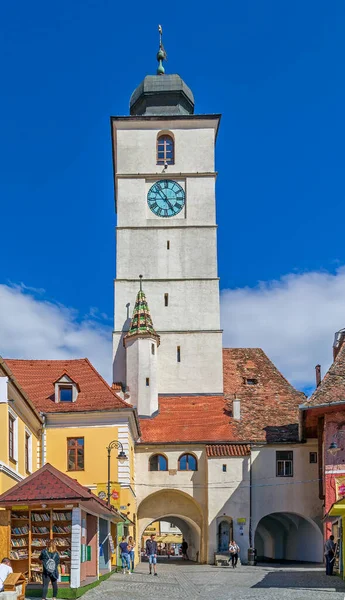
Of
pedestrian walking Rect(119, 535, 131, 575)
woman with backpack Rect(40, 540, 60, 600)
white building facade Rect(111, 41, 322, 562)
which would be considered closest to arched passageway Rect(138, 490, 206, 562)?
white building facade Rect(111, 41, 322, 562)

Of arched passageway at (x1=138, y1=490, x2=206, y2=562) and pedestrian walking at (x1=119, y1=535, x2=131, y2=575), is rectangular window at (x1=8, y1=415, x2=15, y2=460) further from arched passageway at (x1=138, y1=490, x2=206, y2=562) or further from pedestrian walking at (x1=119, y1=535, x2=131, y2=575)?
arched passageway at (x1=138, y1=490, x2=206, y2=562)

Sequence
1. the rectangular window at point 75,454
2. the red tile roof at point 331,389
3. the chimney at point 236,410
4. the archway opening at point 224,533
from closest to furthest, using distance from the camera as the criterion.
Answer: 1. the rectangular window at point 75,454
2. the red tile roof at point 331,389
3. the archway opening at point 224,533
4. the chimney at point 236,410

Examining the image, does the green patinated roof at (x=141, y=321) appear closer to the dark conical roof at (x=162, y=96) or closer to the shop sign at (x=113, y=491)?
the dark conical roof at (x=162, y=96)

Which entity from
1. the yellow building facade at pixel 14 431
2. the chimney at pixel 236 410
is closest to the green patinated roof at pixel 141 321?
the chimney at pixel 236 410

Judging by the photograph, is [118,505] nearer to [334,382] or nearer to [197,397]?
[334,382]

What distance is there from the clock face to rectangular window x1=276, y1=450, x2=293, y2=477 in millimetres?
16544

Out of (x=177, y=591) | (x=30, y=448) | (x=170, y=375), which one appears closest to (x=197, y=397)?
(x=170, y=375)

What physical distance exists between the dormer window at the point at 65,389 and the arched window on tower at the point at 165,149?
69.4ft

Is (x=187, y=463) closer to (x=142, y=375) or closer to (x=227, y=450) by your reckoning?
(x=227, y=450)

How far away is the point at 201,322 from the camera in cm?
5162

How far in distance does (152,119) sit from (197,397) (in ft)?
56.3

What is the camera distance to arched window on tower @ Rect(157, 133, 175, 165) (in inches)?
2157

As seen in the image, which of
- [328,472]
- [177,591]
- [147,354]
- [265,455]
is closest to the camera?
[177,591]

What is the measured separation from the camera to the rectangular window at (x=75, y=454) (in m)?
35.8
